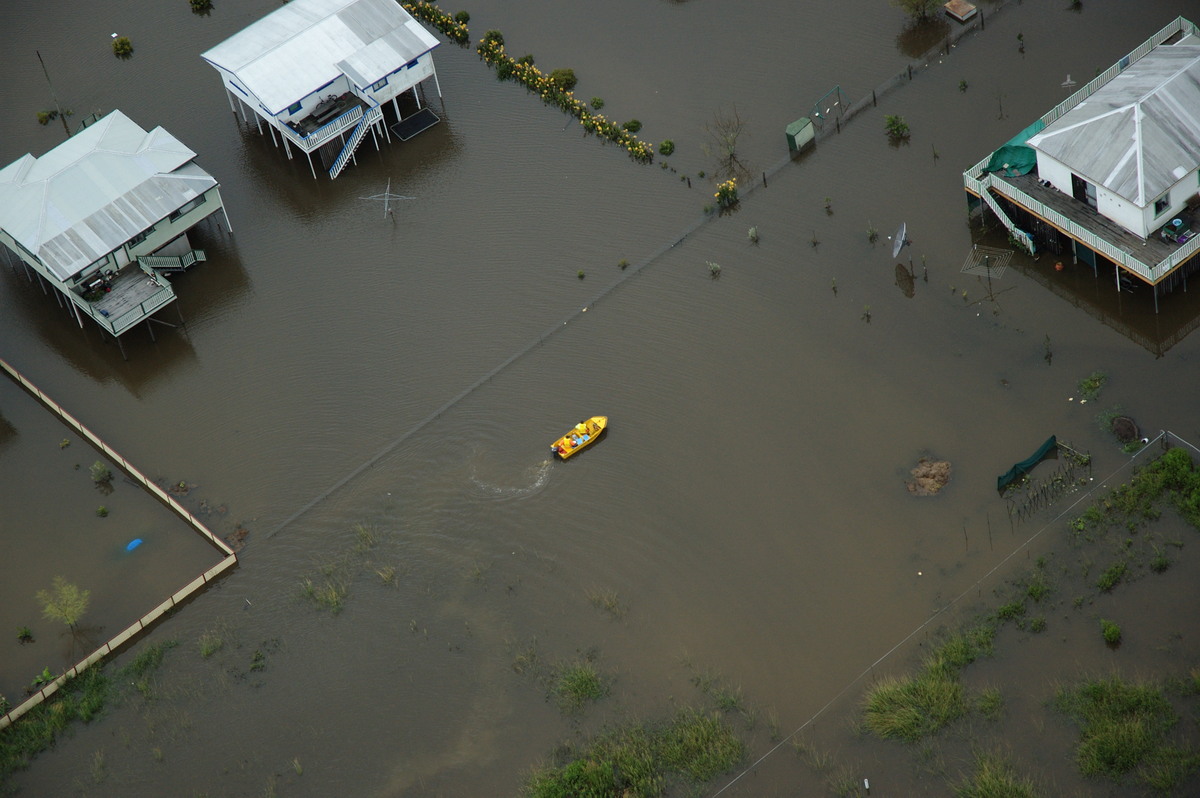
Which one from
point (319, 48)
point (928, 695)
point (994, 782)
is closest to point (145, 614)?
point (928, 695)

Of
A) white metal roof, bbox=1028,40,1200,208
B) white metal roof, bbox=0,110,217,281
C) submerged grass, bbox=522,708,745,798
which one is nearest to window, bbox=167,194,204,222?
white metal roof, bbox=0,110,217,281

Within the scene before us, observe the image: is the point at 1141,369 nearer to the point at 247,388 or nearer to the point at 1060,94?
the point at 1060,94

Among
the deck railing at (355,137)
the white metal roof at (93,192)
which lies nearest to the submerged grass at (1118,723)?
the deck railing at (355,137)

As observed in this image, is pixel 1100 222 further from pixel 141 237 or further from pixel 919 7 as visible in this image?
pixel 141 237

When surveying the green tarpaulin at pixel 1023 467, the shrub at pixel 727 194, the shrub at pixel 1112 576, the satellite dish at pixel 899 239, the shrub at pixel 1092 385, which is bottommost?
the shrub at pixel 1112 576

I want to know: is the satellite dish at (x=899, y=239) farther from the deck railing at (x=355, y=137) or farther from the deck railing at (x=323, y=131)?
the deck railing at (x=323, y=131)

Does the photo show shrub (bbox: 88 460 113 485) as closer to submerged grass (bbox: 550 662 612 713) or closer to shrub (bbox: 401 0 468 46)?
submerged grass (bbox: 550 662 612 713)
